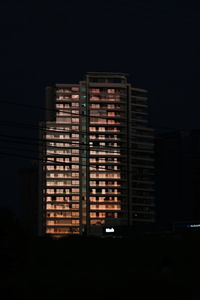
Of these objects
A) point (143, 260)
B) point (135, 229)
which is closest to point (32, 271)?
point (143, 260)

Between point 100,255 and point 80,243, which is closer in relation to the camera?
point 100,255

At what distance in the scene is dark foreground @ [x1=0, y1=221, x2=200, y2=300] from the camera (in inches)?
1759

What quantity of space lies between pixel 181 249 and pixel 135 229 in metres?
109

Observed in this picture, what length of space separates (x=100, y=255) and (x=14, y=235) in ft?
39.9

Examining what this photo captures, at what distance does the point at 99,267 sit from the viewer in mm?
68188

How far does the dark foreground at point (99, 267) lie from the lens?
44688 millimetres

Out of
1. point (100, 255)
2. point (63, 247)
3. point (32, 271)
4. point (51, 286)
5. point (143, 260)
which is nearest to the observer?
point (51, 286)

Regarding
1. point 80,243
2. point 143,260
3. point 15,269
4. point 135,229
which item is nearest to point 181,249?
point 143,260

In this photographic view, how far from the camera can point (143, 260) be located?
7112 centimetres

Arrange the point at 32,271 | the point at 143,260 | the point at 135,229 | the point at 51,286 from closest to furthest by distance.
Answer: the point at 51,286 → the point at 32,271 → the point at 143,260 → the point at 135,229

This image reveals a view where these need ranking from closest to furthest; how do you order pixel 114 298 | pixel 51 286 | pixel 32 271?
1. pixel 114 298
2. pixel 51 286
3. pixel 32 271

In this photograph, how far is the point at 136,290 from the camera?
147ft

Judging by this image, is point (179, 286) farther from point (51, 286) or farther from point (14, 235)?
point (14, 235)

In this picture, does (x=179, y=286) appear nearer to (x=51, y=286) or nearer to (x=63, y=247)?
(x=51, y=286)
